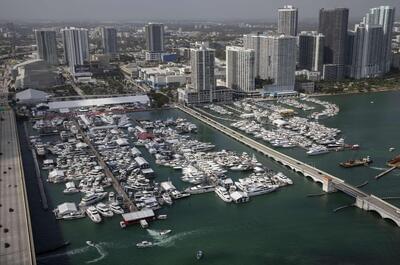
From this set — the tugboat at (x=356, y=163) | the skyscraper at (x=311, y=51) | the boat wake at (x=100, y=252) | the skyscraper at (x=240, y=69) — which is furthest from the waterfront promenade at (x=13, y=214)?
the skyscraper at (x=311, y=51)

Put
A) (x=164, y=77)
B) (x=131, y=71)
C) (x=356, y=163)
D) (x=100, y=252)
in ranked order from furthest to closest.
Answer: (x=131, y=71) < (x=164, y=77) < (x=356, y=163) < (x=100, y=252)

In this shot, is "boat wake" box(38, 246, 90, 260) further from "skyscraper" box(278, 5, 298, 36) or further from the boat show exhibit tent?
"skyscraper" box(278, 5, 298, 36)

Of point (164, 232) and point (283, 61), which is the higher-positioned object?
point (283, 61)

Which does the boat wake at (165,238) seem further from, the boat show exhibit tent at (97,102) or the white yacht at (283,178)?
the boat show exhibit tent at (97,102)

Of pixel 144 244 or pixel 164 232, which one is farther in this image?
pixel 164 232

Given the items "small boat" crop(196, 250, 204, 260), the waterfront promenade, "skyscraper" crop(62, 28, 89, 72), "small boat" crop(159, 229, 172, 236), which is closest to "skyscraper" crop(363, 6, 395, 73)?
"skyscraper" crop(62, 28, 89, 72)

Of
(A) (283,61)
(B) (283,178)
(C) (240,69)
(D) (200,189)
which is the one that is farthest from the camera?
(A) (283,61)

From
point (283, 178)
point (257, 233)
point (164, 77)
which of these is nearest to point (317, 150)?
point (283, 178)

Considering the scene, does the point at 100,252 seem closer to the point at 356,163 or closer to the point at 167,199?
the point at 167,199
